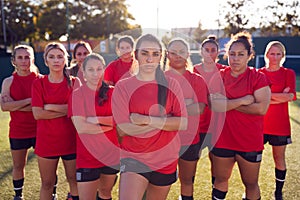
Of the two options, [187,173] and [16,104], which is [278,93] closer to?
[187,173]

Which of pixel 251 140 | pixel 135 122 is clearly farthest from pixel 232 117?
pixel 135 122

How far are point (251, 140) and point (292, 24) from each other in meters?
26.9

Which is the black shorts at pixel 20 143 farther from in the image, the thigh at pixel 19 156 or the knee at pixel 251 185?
the knee at pixel 251 185

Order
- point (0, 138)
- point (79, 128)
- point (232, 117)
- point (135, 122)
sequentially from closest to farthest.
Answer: point (135, 122) < point (79, 128) < point (232, 117) < point (0, 138)

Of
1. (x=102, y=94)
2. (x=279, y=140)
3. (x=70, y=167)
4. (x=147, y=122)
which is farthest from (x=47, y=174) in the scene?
(x=279, y=140)

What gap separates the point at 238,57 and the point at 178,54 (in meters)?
0.57

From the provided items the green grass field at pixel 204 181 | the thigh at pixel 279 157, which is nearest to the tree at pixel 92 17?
the green grass field at pixel 204 181

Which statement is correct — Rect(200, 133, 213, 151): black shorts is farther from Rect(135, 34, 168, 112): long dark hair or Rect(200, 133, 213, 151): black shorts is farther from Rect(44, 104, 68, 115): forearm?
Rect(44, 104, 68, 115): forearm

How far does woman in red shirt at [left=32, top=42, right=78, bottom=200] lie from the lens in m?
2.88

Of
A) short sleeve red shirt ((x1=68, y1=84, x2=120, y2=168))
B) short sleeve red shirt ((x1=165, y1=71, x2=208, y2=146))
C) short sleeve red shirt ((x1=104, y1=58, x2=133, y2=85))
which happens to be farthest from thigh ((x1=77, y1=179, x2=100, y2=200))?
short sleeve red shirt ((x1=104, y1=58, x2=133, y2=85))

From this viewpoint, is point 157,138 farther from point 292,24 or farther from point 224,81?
point 292,24

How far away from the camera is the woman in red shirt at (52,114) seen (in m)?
2.88

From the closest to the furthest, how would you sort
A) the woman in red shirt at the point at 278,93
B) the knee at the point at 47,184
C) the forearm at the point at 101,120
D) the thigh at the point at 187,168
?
the forearm at the point at 101,120, the knee at the point at 47,184, the thigh at the point at 187,168, the woman in red shirt at the point at 278,93

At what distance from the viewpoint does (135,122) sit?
231cm
